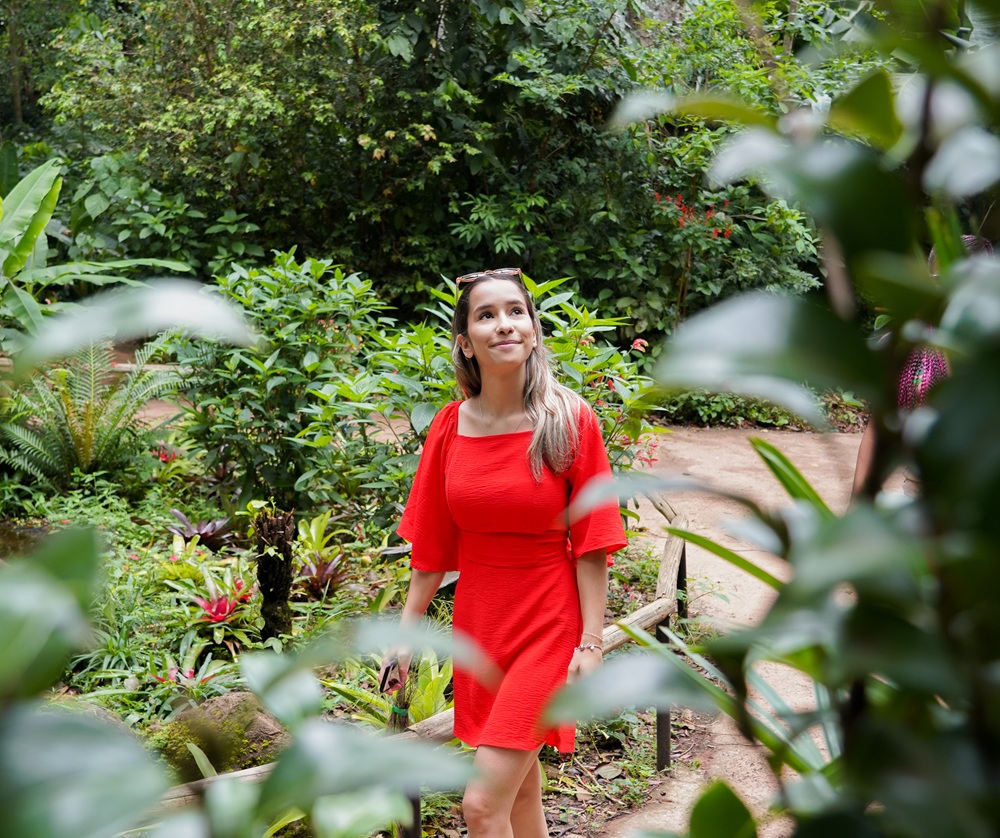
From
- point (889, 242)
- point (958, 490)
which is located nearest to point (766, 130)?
point (889, 242)

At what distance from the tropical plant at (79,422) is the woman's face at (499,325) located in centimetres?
353

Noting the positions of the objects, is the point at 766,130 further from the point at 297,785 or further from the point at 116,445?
the point at 116,445

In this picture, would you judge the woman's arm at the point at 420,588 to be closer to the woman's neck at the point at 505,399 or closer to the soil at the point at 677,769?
the woman's neck at the point at 505,399

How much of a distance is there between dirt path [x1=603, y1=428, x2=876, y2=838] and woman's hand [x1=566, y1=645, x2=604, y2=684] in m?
0.36

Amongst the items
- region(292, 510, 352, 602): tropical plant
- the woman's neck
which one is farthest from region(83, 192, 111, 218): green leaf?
the woman's neck

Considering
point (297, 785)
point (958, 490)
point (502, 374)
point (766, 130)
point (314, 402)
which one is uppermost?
point (766, 130)

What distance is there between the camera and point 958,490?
1.42 feet

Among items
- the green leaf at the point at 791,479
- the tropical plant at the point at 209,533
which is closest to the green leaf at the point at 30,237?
the tropical plant at the point at 209,533

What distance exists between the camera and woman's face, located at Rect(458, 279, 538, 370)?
2.45 m

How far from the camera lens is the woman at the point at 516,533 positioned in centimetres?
236

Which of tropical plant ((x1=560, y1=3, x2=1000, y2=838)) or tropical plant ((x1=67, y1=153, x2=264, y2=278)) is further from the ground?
tropical plant ((x1=560, y1=3, x2=1000, y2=838))

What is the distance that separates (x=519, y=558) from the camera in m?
2.42

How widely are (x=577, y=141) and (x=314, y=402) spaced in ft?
18.1

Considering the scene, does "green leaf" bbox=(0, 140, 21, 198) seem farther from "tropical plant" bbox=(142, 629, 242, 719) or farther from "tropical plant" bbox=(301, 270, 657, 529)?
"tropical plant" bbox=(142, 629, 242, 719)
